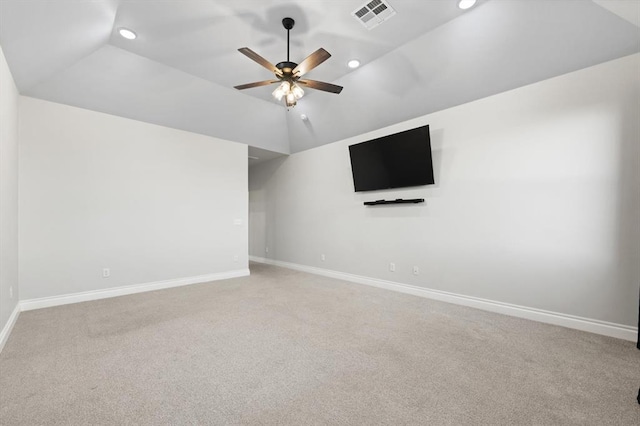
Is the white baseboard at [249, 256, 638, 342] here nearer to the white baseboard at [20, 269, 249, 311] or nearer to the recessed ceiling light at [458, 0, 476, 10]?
the white baseboard at [20, 269, 249, 311]

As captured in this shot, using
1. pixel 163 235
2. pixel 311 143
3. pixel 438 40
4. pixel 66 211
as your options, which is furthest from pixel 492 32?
pixel 66 211

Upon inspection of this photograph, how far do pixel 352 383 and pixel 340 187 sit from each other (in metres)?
3.98

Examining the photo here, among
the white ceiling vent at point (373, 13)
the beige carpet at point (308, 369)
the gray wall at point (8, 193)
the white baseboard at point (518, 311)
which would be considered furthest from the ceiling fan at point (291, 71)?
the white baseboard at point (518, 311)

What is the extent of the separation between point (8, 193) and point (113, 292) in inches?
76.0

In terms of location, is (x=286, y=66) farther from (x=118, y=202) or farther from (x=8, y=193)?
(x=118, y=202)

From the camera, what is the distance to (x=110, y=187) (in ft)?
13.8

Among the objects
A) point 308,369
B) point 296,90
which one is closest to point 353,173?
point 296,90

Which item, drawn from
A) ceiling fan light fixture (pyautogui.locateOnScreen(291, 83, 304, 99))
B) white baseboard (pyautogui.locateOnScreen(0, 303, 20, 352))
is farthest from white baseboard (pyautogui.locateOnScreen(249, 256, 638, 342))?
white baseboard (pyautogui.locateOnScreen(0, 303, 20, 352))

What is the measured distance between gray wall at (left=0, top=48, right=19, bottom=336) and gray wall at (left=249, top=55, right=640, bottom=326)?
4644 mm

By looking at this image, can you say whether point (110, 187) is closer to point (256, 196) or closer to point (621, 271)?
point (256, 196)

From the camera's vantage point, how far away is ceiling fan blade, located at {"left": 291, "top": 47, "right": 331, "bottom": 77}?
2.74 m

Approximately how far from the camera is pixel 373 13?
294 cm

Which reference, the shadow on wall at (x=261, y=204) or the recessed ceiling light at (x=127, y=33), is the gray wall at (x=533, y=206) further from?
the recessed ceiling light at (x=127, y=33)

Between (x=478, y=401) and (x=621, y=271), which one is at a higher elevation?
(x=621, y=271)
